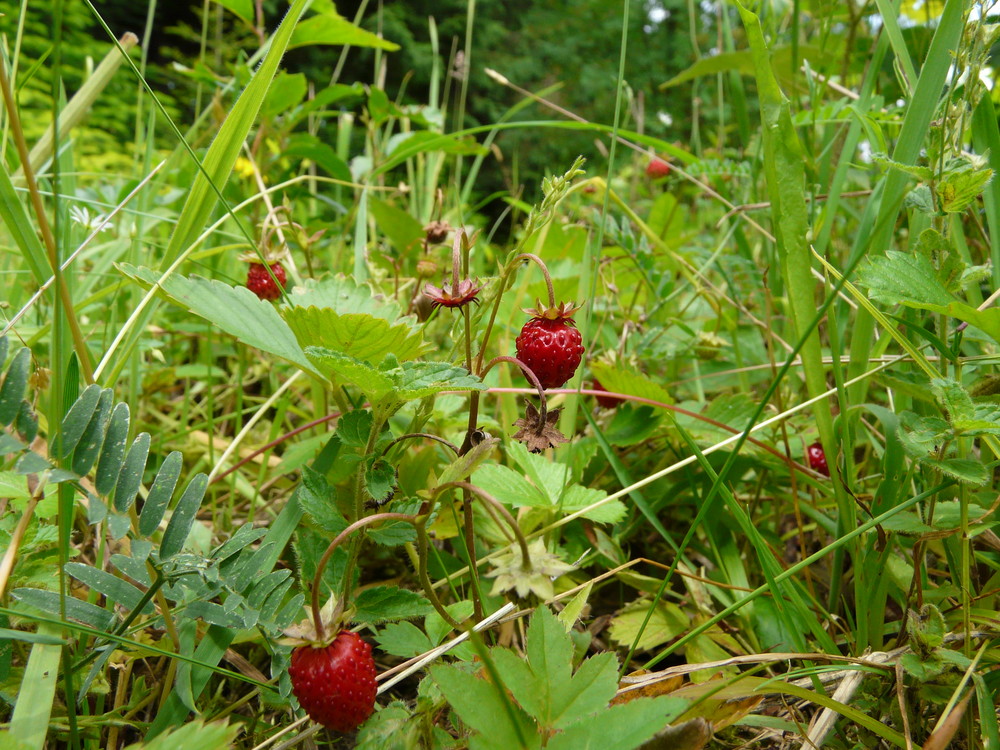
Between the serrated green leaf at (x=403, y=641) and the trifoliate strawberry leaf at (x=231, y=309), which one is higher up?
the trifoliate strawberry leaf at (x=231, y=309)

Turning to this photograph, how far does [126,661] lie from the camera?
1.98 ft

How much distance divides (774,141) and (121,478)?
67 centimetres

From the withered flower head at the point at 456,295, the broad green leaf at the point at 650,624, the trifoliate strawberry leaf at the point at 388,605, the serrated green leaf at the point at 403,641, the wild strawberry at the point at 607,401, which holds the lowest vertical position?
the broad green leaf at the point at 650,624

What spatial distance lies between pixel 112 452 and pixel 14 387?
0.24 ft

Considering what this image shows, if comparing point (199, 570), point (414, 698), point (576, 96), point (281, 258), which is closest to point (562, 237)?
point (281, 258)

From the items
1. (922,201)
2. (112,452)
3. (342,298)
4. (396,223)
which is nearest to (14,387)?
(112,452)

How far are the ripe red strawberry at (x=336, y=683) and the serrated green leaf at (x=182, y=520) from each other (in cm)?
11

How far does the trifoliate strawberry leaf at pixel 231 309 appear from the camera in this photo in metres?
0.58

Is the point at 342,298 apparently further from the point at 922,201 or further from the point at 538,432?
the point at 922,201

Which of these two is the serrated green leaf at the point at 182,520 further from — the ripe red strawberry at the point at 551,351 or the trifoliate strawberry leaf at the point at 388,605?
the ripe red strawberry at the point at 551,351

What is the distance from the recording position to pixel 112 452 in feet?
1.51

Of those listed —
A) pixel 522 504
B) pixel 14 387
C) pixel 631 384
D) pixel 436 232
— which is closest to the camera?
pixel 14 387

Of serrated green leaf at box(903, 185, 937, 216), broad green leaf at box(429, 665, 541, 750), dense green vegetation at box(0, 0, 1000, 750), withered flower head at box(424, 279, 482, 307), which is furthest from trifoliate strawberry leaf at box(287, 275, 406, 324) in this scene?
serrated green leaf at box(903, 185, 937, 216)

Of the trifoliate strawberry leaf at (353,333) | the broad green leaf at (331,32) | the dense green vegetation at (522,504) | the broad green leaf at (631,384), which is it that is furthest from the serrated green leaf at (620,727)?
the broad green leaf at (331,32)
